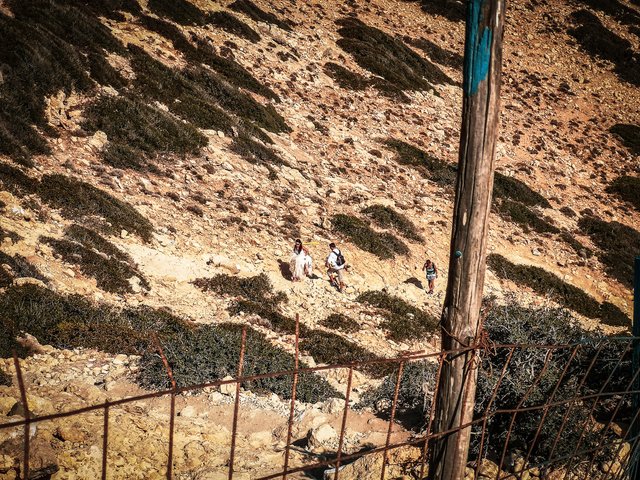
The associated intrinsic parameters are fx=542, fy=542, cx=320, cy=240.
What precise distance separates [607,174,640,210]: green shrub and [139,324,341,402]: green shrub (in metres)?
24.5

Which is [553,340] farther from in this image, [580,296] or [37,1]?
[37,1]

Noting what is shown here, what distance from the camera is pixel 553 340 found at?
24.4ft

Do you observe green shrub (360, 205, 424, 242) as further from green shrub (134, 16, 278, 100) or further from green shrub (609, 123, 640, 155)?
green shrub (609, 123, 640, 155)

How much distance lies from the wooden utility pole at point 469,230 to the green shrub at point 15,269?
898 cm

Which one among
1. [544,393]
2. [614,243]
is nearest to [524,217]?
[614,243]

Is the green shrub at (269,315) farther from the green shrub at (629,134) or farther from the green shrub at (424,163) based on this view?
the green shrub at (629,134)

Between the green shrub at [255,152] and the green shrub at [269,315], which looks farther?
the green shrub at [255,152]

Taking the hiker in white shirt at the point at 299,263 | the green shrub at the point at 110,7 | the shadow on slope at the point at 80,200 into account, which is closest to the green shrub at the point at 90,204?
the shadow on slope at the point at 80,200

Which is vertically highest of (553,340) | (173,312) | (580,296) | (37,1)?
(37,1)

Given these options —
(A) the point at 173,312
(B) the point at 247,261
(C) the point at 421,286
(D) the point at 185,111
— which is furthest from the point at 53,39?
(C) the point at 421,286

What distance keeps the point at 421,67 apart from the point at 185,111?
19.0 meters

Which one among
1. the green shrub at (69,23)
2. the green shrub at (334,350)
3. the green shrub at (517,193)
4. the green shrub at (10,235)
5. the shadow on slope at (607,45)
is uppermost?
the shadow on slope at (607,45)

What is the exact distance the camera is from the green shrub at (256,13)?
31.2m

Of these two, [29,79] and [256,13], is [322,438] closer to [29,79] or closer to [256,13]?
[29,79]
